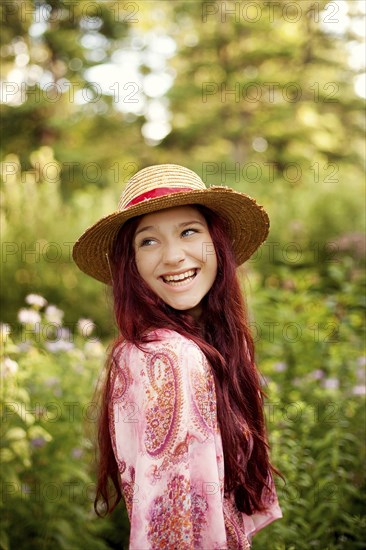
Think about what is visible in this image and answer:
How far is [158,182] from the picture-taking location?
1.84 m

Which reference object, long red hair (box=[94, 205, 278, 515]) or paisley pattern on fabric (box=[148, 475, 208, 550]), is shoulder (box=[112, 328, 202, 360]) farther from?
paisley pattern on fabric (box=[148, 475, 208, 550])

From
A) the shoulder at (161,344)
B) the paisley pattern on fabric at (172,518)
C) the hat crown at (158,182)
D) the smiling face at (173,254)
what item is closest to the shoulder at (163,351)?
the shoulder at (161,344)

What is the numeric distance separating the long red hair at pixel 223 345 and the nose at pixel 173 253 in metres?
0.12

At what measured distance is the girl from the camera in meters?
1.53

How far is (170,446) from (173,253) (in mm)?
567

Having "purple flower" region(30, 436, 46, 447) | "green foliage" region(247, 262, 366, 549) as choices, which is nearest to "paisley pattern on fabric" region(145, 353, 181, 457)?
"green foliage" region(247, 262, 366, 549)

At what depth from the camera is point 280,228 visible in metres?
8.80

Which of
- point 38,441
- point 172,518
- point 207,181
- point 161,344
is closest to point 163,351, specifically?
point 161,344

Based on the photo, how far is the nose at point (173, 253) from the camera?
1.80 meters

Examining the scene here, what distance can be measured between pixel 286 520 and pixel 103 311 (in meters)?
4.83

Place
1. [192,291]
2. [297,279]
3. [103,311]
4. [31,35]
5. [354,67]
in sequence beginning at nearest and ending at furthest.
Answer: [192,291] → [297,279] → [103,311] → [31,35] → [354,67]

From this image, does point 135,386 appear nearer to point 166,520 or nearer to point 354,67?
point 166,520

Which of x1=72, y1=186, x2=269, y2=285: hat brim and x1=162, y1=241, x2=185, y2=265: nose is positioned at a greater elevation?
x1=72, y1=186, x2=269, y2=285: hat brim

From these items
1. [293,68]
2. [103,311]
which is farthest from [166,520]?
[293,68]
